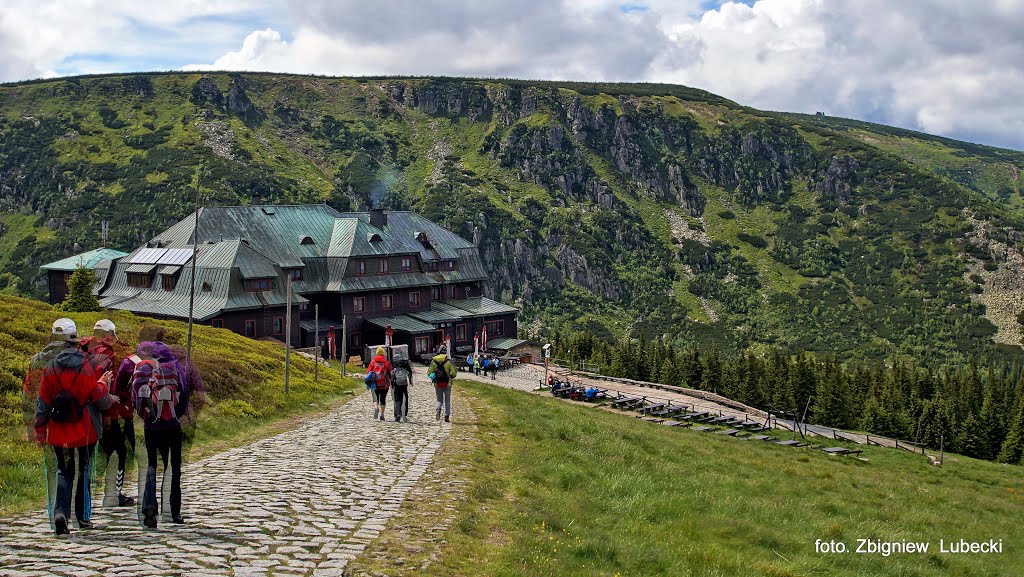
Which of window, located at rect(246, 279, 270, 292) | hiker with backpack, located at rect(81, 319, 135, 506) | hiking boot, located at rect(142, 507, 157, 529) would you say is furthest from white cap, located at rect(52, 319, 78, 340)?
window, located at rect(246, 279, 270, 292)

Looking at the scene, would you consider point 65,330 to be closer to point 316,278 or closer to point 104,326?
point 104,326

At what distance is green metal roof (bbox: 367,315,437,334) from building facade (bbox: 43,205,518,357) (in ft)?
0.33

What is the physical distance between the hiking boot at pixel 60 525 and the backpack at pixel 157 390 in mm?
1495

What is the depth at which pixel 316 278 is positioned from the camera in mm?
70625

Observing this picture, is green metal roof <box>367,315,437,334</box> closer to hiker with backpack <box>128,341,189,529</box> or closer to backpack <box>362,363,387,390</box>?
backpack <box>362,363,387,390</box>

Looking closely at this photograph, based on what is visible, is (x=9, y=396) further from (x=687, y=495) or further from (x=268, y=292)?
(x=268, y=292)

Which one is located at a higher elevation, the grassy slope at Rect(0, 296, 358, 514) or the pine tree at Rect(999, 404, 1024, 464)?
the grassy slope at Rect(0, 296, 358, 514)

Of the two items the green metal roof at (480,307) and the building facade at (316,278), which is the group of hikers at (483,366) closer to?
the building facade at (316,278)

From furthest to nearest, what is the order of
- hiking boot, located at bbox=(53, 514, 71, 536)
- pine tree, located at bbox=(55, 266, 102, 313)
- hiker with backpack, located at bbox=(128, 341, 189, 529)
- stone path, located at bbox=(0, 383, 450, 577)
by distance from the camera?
pine tree, located at bbox=(55, 266, 102, 313)
hiker with backpack, located at bbox=(128, 341, 189, 529)
hiking boot, located at bbox=(53, 514, 71, 536)
stone path, located at bbox=(0, 383, 450, 577)

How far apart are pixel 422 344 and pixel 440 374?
48.7 m

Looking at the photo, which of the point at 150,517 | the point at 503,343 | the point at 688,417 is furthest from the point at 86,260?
the point at 150,517

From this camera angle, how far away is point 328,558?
361 inches

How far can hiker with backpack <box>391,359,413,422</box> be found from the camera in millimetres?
22328

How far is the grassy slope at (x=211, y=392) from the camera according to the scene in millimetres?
13659
